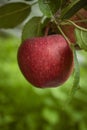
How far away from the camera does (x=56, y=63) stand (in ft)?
2.39

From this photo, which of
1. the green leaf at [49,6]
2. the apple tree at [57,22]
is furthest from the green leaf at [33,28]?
the green leaf at [49,6]

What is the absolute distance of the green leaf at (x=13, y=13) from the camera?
85cm

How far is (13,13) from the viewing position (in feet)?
2.83

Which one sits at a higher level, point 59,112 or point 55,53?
point 55,53

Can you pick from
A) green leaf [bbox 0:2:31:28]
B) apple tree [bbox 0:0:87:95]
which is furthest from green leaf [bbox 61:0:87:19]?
green leaf [bbox 0:2:31:28]

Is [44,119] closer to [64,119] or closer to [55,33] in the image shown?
[64,119]

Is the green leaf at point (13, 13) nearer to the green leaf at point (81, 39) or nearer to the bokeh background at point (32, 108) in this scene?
the green leaf at point (81, 39)

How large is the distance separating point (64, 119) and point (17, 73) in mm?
409

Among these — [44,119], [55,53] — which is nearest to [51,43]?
[55,53]

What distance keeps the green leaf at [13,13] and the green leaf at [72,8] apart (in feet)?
0.55

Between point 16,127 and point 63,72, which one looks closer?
point 63,72

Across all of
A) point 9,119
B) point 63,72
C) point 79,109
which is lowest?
point 79,109

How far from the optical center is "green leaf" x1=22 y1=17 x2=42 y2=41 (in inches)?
31.8

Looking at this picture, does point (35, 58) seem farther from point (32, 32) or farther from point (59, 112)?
point (59, 112)
